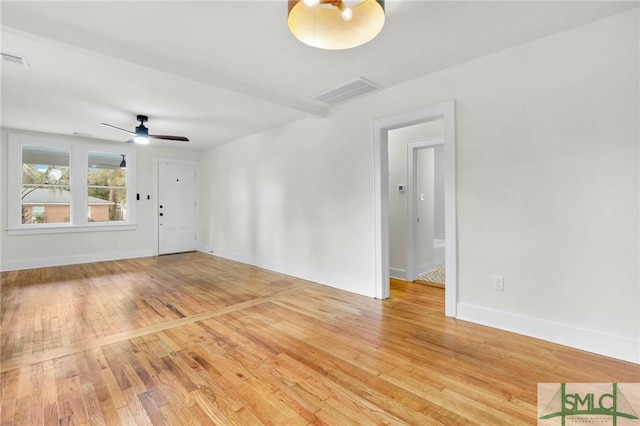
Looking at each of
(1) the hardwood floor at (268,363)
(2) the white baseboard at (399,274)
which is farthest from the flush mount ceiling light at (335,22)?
(2) the white baseboard at (399,274)

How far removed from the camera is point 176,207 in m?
7.25

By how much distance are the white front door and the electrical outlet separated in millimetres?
6742

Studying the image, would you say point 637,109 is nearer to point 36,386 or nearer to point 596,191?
point 596,191

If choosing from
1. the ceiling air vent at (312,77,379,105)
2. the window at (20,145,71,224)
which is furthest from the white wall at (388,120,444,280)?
the window at (20,145,71,224)

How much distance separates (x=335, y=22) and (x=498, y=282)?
8.55 feet

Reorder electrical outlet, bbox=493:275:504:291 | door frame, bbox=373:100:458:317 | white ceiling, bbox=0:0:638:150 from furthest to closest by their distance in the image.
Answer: door frame, bbox=373:100:458:317 → electrical outlet, bbox=493:275:504:291 → white ceiling, bbox=0:0:638:150

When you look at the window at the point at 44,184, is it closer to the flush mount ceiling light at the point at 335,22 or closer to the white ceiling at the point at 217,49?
the white ceiling at the point at 217,49

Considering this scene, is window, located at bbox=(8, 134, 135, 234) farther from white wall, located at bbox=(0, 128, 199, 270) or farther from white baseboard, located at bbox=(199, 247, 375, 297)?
white baseboard, located at bbox=(199, 247, 375, 297)

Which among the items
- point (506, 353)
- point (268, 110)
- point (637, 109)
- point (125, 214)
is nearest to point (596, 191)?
point (637, 109)

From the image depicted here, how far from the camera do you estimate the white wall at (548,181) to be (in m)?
2.21

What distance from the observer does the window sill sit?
17.7ft

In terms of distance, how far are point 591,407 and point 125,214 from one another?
25.3 feet

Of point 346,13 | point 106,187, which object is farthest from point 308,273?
point 106,187

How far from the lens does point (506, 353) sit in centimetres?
232
